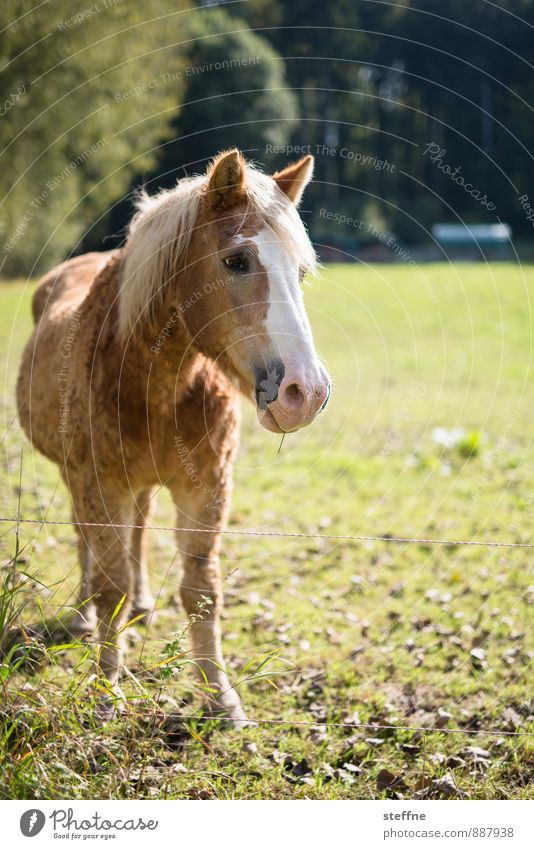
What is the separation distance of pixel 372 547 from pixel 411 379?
8.65 meters

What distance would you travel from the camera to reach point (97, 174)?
26375 millimetres

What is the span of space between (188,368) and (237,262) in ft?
2.56

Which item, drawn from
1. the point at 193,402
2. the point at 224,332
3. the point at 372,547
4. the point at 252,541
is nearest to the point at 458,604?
A: the point at 372,547

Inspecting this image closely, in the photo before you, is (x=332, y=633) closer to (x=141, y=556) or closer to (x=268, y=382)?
(x=141, y=556)

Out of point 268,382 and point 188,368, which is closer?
point 268,382

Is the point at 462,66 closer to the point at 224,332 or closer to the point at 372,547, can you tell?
the point at 372,547

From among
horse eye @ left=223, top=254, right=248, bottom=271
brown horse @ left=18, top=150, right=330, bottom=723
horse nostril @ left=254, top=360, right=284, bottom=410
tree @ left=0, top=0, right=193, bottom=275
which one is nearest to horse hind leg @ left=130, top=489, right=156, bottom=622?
brown horse @ left=18, top=150, right=330, bottom=723

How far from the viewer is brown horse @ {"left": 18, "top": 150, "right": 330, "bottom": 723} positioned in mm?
3547

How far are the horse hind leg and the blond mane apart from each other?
181 centimetres

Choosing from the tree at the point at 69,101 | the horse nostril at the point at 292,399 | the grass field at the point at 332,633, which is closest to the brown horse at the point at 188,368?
the horse nostril at the point at 292,399

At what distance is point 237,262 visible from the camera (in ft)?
12.0

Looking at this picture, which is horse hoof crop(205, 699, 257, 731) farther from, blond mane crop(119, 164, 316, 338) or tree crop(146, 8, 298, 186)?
tree crop(146, 8, 298, 186)

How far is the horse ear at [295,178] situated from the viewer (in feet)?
13.4

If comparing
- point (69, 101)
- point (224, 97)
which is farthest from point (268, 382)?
point (224, 97)
